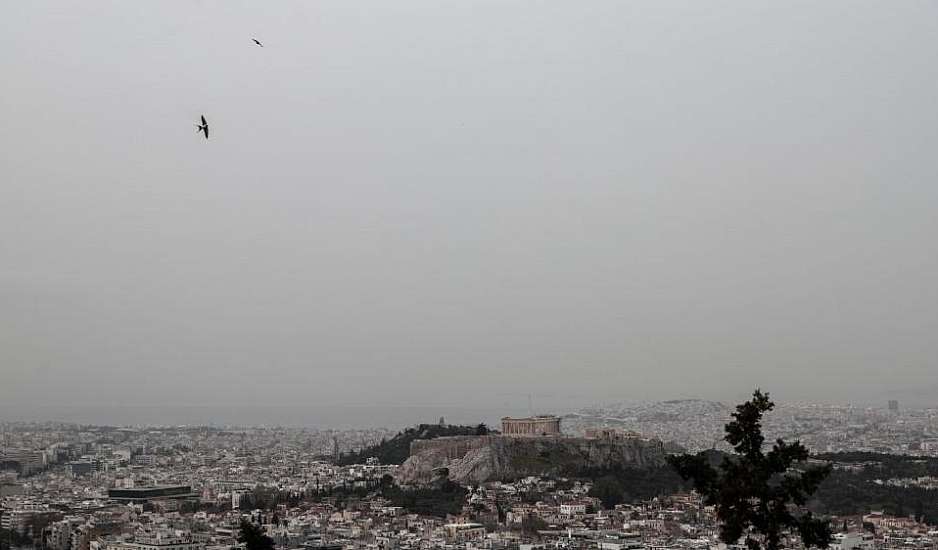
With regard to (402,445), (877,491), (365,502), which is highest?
(402,445)

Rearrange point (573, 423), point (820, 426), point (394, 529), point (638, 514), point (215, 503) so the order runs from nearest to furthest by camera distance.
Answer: point (394, 529), point (638, 514), point (215, 503), point (820, 426), point (573, 423)

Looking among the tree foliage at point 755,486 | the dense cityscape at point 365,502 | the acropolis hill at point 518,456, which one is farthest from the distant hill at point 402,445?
the tree foliage at point 755,486

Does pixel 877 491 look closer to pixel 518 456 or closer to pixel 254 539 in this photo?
pixel 518 456

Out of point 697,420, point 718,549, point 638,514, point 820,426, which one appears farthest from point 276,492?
point 697,420

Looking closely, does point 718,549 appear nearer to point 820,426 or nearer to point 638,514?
point 638,514

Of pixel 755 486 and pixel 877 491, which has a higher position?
pixel 755 486

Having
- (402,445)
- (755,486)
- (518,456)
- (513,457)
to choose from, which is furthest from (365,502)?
(755,486)
